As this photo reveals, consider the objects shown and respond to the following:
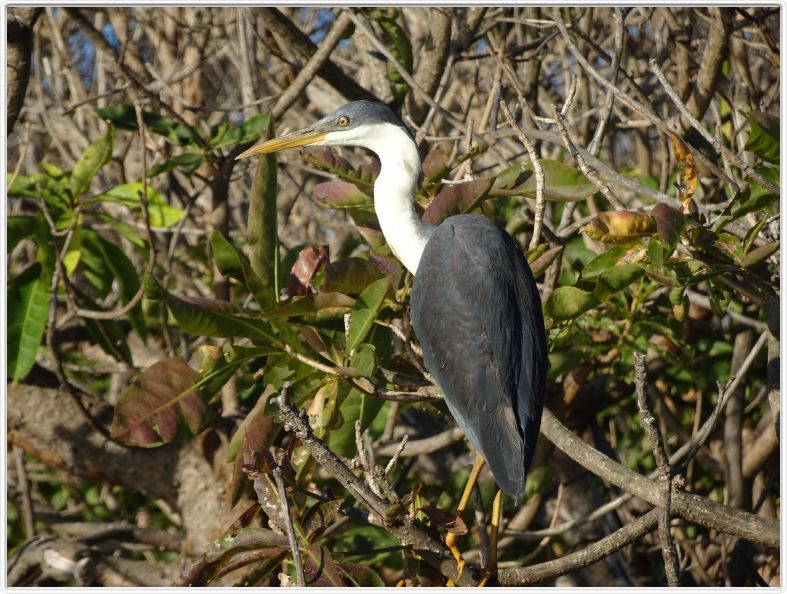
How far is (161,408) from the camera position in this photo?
7.66ft

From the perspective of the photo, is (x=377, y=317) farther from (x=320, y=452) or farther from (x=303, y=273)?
(x=320, y=452)

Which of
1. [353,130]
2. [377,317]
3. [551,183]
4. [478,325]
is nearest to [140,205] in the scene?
[353,130]

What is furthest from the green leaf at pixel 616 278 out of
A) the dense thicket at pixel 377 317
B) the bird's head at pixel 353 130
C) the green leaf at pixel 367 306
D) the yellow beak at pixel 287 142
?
the yellow beak at pixel 287 142

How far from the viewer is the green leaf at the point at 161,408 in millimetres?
2303

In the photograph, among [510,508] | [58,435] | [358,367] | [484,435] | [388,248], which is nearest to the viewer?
[358,367]

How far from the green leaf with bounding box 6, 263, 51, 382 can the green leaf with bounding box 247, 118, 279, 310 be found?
959 mm

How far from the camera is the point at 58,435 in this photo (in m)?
3.34

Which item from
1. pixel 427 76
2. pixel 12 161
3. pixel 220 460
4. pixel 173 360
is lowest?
pixel 220 460

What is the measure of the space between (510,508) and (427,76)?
5.98 feet

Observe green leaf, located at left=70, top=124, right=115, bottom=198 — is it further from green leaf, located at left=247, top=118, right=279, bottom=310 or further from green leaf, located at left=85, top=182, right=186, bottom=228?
green leaf, located at left=247, top=118, right=279, bottom=310

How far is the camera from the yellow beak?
111 inches

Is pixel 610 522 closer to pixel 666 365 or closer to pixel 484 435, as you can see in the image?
pixel 666 365

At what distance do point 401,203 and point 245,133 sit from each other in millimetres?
825

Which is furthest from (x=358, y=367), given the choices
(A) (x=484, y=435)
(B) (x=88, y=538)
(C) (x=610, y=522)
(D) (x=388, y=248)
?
(C) (x=610, y=522)
